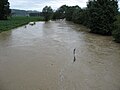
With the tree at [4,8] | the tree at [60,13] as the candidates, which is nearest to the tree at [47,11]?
the tree at [60,13]

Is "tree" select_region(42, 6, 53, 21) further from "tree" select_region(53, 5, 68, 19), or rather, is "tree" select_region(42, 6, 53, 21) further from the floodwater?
the floodwater

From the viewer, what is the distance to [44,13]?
263 ft

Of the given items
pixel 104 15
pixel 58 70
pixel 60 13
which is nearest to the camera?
pixel 58 70

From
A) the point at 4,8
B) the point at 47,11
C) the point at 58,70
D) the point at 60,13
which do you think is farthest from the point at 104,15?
the point at 60,13

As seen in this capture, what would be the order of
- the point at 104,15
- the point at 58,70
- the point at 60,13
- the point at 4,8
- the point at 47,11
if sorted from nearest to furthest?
the point at 58,70 → the point at 104,15 → the point at 4,8 → the point at 47,11 → the point at 60,13

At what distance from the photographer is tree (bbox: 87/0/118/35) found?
3094 cm

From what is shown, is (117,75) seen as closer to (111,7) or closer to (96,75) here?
(96,75)

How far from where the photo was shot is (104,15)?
30969 millimetres

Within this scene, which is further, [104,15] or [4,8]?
[4,8]

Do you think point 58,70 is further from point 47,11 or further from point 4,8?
point 47,11

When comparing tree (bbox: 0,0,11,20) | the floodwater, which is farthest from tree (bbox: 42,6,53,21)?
the floodwater

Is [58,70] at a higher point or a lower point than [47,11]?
lower

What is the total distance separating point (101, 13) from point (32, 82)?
21867 millimetres

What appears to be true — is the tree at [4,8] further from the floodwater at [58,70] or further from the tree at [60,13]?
the tree at [60,13]
